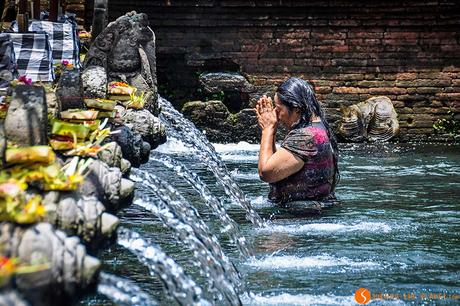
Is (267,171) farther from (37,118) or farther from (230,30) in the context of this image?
(230,30)

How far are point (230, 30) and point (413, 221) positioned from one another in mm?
7607

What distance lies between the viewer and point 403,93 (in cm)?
1324

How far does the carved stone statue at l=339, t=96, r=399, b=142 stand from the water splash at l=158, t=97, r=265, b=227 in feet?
14.7

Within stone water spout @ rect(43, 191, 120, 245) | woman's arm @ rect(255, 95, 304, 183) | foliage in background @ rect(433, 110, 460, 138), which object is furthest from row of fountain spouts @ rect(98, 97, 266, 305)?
foliage in background @ rect(433, 110, 460, 138)

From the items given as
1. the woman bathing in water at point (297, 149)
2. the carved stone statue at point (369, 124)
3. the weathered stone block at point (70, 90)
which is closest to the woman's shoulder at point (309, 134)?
the woman bathing in water at point (297, 149)

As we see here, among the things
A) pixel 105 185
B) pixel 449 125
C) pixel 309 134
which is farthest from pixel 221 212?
pixel 449 125

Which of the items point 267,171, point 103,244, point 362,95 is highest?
point 103,244

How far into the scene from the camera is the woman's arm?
5.70 meters

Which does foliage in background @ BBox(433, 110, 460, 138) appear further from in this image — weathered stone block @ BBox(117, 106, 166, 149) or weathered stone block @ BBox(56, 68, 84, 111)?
weathered stone block @ BBox(56, 68, 84, 111)

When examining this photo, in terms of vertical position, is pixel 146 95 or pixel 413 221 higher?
pixel 146 95

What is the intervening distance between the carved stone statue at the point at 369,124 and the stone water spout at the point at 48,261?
32.9 feet

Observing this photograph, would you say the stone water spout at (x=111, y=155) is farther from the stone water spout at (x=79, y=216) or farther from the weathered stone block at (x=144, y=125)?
the weathered stone block at (x=144, y=125)

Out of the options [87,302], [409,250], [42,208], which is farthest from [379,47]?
[42,208]

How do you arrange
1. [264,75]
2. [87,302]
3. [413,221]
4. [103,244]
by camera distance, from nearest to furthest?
[103,244], [87,302], [413,221], [264,75]
